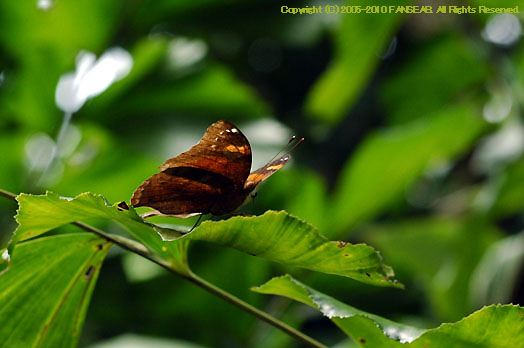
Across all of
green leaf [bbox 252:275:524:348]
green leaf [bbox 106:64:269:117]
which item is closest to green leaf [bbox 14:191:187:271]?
green leaf [bbox 252:275:524:348]

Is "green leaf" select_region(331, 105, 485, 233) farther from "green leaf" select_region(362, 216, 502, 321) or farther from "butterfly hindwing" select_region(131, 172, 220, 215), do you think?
"butterfly hindwing" select_region(131, 172, 220, 215)

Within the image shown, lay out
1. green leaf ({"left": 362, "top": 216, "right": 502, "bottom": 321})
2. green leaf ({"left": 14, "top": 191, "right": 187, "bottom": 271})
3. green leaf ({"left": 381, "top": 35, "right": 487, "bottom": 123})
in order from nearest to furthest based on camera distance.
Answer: green leaf ({"left": 14, "top": 191, "right": 187, "bottom": 271}) → green leaf ({"left": 362, "top": 216, "right": 502, "bottom": 321}) → green leaf ({"left": 381, "top": 35, "right": 487, "bottom": 123})

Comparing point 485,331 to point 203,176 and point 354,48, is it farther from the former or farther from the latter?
point 354,48

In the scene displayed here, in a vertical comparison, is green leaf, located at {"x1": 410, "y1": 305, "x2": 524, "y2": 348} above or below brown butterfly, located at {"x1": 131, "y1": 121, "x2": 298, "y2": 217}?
below

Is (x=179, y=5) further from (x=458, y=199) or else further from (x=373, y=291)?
(x=458, y=199)

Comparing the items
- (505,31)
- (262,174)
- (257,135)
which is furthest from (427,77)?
(262,174)
